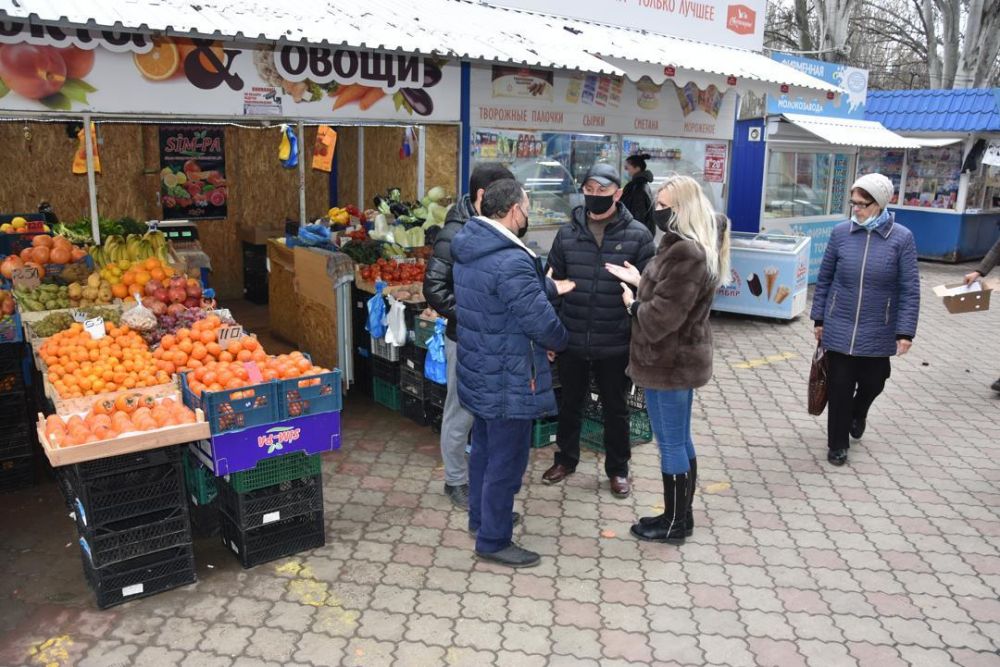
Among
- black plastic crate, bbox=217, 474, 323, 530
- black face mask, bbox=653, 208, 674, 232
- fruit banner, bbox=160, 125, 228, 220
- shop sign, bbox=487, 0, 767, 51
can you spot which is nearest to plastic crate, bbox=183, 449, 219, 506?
black plastic crate, bbox=217, 474, 323, 530

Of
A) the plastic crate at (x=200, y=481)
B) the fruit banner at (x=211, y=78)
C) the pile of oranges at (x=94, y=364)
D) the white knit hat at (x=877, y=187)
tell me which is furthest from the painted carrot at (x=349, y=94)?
the white knit hat at (x=877, y=187)

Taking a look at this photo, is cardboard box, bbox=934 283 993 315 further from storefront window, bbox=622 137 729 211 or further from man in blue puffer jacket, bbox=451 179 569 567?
storefront window, bbox=622 137 729 211

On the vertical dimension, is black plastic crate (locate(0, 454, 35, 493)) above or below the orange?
below

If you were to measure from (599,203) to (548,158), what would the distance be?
4464 mm

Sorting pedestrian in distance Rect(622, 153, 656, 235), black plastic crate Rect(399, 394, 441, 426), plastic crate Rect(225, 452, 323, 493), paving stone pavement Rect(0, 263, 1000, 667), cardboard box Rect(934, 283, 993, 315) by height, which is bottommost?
paving stone pavement Rect(0, 263, 1000, 667)

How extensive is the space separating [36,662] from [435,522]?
2.17 meters

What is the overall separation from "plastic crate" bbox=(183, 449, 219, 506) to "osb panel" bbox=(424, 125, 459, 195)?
4309 millimetres

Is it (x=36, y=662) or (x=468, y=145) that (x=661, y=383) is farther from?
(x=468, y=145)

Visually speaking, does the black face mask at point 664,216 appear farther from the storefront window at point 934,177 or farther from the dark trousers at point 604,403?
the storefront window at point 934,177

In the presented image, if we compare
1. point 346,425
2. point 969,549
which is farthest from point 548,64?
point 969,549

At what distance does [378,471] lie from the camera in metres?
5.86

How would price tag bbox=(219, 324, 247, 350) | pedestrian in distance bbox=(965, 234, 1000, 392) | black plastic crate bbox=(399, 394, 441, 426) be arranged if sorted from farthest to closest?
black plastic crate bbox=(399, 394, 441, 426)
pedestrian in distance bbox=(965, 234, 1000, 392)
price tag bbox=(219, 324, 247, 350)

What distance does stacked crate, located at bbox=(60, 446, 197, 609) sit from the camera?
4031 mm

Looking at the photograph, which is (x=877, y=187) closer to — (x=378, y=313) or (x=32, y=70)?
(x=378, y=313)
